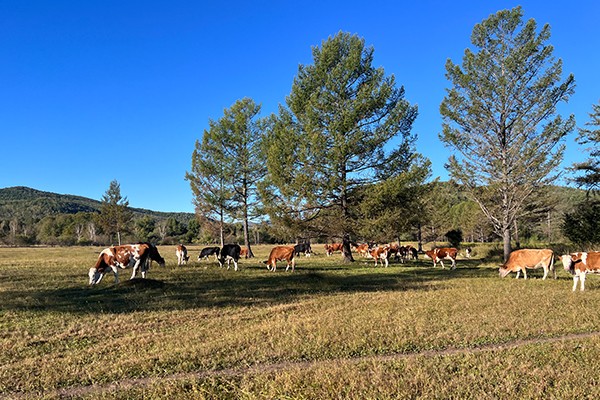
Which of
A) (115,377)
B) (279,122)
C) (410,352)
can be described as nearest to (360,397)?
(410,352)

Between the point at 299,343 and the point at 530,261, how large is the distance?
13.7 metres

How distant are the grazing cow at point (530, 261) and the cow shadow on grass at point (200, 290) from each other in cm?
134

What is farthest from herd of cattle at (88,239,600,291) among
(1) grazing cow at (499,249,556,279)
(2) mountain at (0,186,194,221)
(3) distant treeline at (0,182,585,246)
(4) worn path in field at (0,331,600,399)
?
(2) mountain at (0,186,194,221)

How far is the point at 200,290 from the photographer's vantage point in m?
13.0

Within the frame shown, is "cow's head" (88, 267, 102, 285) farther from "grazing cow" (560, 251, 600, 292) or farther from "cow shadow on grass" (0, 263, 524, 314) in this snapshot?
"grazing cow" (560, 251, 600, 292)

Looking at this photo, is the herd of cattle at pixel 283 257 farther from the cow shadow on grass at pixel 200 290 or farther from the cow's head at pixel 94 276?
the cow shadow on grass at pixel 200 290

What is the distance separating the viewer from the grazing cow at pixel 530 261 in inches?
627

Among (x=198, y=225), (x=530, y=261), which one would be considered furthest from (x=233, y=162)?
(x=198, y=225)

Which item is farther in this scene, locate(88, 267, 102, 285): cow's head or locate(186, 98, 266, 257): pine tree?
locate(186, 98, 266, 257): pine tree

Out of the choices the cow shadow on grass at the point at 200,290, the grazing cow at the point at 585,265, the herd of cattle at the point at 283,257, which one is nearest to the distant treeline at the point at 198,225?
the herd of cattle at the point at 283,257

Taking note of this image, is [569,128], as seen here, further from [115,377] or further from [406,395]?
[115,377]

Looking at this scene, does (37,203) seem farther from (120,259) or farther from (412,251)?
(120,259)

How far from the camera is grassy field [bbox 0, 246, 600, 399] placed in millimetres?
4574

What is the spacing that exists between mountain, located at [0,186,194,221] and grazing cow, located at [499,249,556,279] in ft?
480
